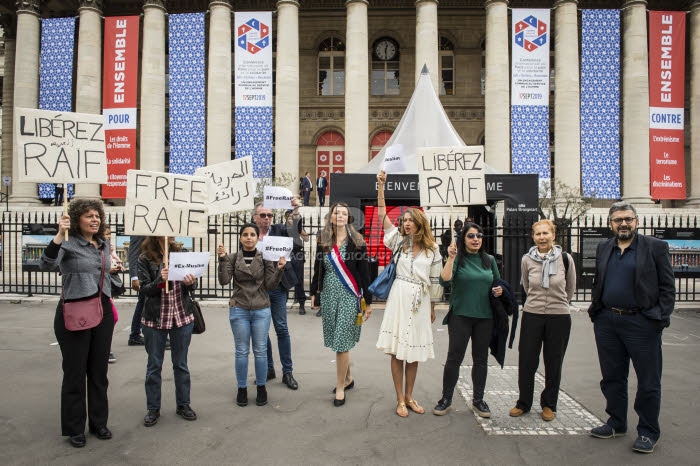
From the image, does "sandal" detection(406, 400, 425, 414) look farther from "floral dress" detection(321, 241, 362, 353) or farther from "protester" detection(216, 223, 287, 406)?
"protester" detection(216, 223, 287, 406)

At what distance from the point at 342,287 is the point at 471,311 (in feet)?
4.18

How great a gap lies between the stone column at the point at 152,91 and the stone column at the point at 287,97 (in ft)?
18.8

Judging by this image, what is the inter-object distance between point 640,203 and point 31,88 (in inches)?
1148

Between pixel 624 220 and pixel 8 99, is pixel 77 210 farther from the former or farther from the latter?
pixel 8 99

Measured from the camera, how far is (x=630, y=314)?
4.16 metres

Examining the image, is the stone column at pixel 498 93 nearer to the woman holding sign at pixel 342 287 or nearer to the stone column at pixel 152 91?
the stone column at pixel 152 91

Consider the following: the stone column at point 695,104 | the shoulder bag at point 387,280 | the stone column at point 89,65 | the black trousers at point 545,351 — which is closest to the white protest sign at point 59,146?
the shoulder bag at point 387,280

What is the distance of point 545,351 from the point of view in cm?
467

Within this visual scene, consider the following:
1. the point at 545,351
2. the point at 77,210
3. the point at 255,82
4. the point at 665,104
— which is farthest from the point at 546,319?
the point at 665,104

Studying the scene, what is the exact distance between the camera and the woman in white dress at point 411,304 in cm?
464

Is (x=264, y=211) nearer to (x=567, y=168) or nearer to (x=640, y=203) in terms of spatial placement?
(x=567, y=168)

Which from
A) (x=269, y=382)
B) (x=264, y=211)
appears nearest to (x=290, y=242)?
(x=264, y=211)

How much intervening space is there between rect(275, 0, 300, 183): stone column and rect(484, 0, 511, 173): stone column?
8.72 metres

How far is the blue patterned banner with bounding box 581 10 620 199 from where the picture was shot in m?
21.2
